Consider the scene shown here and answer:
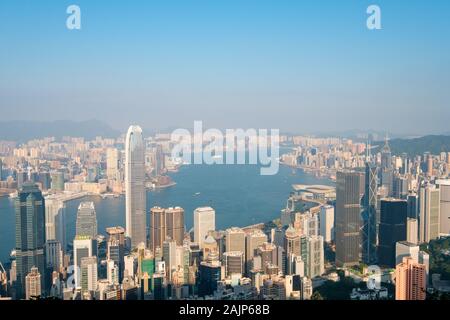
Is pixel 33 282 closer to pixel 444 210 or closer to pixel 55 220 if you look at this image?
pixel 55 220

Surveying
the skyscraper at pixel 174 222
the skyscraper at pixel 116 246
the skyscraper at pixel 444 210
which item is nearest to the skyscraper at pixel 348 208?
the skyscraper at pixel 444 210

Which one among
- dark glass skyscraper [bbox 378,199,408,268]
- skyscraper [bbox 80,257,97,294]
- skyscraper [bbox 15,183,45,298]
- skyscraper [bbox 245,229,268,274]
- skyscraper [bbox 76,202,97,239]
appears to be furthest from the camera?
dark glass skyscraper [bbox 378,199,408,268]

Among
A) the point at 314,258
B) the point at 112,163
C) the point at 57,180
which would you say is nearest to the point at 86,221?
the point at 57,180

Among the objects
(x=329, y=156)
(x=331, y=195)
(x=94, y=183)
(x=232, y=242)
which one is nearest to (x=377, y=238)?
(x=331, y=195)

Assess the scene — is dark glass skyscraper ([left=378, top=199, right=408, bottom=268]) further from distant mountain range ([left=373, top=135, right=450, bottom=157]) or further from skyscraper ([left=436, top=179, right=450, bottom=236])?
distant mountain range ([left=373, top=135, right=450, bottom=157])

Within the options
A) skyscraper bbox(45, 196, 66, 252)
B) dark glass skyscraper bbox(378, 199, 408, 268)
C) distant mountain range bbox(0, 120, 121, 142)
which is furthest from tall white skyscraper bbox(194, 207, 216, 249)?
dark glass skyscraper bbox(378, 199, 408, 268)

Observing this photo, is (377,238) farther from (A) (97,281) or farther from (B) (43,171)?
(B) (43,171)
